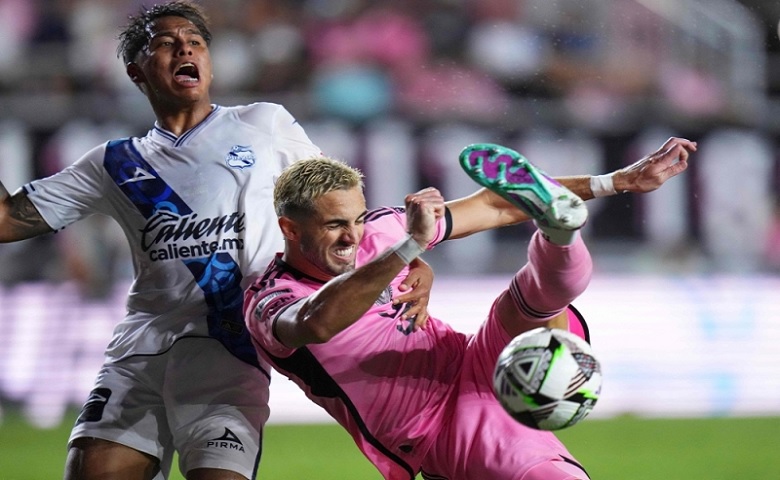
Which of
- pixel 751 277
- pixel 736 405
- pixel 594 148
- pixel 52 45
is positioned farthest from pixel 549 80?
pixel 52 45

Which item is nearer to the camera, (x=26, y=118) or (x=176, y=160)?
(x=176, y=160)

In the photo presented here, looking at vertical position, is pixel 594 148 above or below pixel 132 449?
below

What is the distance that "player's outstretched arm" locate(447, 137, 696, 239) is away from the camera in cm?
452

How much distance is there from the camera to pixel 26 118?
1205 centimetres

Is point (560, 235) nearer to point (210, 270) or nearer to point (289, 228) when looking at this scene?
point (289, 228)

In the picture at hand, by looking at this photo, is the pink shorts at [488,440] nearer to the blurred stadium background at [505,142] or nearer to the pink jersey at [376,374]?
the pink jersey at [376,374]

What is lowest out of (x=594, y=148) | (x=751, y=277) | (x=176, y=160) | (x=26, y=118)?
(x=751, y=277)

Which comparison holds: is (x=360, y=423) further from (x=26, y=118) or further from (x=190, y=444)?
(x=26, y=118)

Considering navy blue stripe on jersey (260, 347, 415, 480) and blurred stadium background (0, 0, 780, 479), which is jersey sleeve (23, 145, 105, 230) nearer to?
navy blue stripe on jersey (260, 347, 415, 480)

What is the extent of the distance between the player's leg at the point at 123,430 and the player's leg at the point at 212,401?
3.4 inches

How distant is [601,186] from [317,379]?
138 cm

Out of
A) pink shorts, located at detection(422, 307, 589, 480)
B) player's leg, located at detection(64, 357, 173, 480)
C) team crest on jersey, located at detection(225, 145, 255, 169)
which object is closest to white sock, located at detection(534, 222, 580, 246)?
pink shorts, located at detection(422, 307, 589, 480)

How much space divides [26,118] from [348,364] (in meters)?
8.82

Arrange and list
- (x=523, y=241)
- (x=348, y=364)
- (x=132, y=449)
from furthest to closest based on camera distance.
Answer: (x=523, y=241) → (x=132, y=449) → (x=348, y=364)
